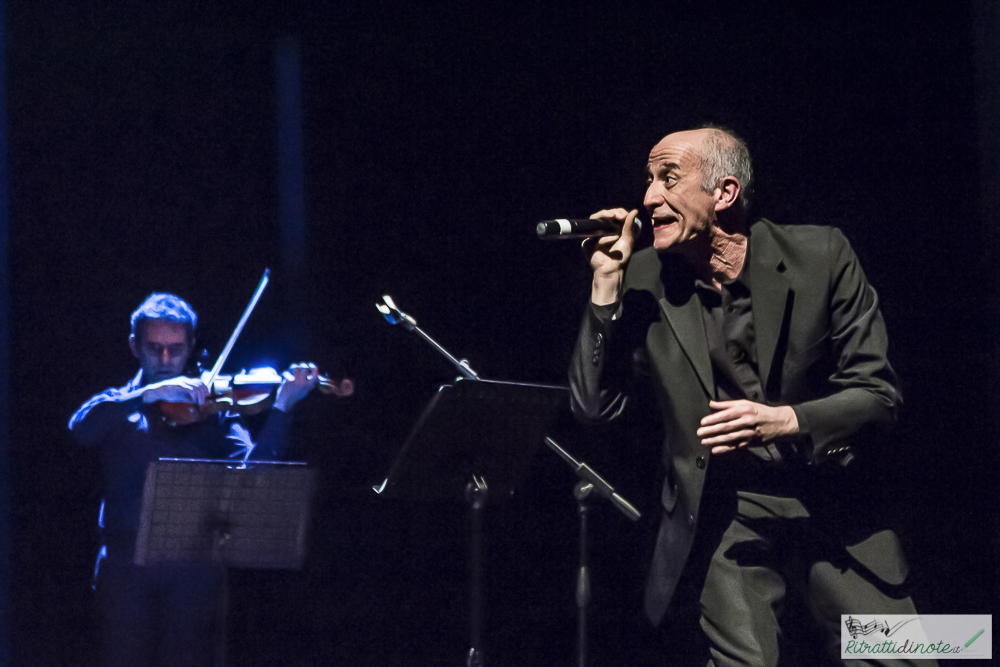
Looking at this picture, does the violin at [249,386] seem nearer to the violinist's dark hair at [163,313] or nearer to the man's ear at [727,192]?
the violinist's dark hair at [163,313]

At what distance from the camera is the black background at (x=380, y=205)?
3703 mm

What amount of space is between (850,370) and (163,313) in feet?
8.53

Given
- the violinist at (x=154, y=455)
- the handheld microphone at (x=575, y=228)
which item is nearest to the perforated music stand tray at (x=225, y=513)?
the violinist at (x=154, y=455)

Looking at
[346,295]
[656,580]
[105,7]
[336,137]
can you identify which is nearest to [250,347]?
[346,295]

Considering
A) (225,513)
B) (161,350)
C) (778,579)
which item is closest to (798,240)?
(778,579)

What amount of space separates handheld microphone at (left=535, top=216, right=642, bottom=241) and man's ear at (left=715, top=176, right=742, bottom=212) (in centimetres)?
22

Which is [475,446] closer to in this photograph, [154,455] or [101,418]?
[154,455]

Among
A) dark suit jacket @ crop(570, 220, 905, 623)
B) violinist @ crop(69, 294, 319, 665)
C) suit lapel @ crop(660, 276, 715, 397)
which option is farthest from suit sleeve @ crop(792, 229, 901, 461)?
violinist @ crop(69, 294, 319, 665)

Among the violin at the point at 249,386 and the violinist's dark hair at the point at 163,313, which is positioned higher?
the violinist's dark hair at the point at 163,313

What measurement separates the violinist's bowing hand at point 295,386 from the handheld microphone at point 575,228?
1848mm

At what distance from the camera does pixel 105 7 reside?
13.3 feet

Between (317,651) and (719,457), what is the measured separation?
237 centimetres

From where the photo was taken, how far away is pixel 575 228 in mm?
2227

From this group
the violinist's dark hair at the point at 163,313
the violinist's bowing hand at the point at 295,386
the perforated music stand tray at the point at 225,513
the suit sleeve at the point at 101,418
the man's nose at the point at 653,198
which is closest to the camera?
the man's nose at the point at 653,198
